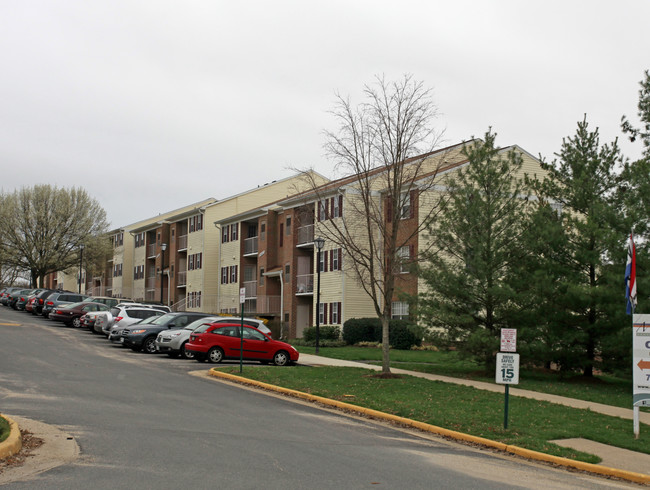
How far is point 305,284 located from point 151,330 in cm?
1788

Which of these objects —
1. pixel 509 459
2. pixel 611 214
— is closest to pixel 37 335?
pixel 611 214

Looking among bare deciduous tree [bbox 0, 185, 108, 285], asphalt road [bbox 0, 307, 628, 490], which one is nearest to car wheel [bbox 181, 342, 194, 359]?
asphalt road [bbox 0, 307, 628, 490]

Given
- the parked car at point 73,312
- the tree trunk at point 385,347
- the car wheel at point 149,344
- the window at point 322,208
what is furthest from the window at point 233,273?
the tree trunk at point 385,347

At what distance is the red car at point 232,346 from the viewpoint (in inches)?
1017

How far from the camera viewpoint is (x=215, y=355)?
1017 inches

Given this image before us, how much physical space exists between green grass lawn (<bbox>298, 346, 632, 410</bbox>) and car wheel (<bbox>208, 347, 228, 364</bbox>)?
5892 millimetres

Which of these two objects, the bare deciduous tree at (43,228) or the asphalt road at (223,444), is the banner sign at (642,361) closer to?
the asphalt road at (223,444)

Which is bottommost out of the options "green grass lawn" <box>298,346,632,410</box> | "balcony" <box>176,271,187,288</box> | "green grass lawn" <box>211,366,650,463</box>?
"green grass lawn" <box>298,346,632,410</box>

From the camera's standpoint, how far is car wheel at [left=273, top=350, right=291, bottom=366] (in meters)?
26.5

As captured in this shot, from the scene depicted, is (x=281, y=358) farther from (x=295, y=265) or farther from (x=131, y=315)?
(x=295, y=265)

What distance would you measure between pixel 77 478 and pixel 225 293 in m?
48.4

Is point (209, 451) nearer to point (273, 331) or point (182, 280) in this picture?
point (273, 331)

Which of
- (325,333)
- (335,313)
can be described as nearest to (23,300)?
(335,313)

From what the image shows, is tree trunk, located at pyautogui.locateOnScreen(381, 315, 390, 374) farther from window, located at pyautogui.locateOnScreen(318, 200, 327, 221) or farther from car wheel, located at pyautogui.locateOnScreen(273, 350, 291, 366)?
car wheel, located at pyautogui.locateOnScreen(273, 350, 291, 366)
